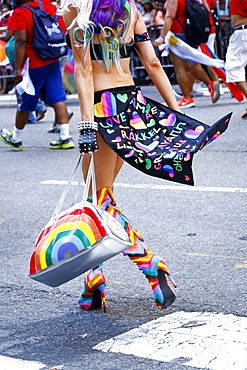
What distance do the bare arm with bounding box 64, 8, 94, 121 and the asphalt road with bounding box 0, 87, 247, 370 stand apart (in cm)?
107

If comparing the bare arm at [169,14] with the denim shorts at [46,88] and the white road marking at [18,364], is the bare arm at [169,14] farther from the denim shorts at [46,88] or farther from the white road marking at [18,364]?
the white road marking at [18,364]

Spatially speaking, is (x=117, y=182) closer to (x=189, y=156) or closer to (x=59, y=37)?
(x=59, y=37)

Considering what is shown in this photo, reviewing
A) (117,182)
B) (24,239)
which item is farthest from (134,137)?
(117,182)

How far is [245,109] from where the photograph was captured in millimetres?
11125

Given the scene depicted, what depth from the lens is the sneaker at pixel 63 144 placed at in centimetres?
916

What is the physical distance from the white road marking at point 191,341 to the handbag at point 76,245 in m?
0.40

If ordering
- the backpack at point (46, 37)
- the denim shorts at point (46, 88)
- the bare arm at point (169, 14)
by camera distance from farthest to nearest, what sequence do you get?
1. the bare arm at point (169, 14)
2. the denim shorts at point (46, 88)
3. the backpack at point (46, 37)

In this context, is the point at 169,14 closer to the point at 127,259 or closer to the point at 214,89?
the point at 214,89

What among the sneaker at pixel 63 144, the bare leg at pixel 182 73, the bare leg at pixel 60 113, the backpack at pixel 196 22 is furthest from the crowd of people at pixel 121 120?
the bare leg at pixel 182 73

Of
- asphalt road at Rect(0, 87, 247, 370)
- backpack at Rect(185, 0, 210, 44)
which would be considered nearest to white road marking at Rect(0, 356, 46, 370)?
asphalt road at Rect(0, 87, 247, 370)

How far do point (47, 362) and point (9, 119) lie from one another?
9.59 m

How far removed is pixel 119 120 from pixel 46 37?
5.04m

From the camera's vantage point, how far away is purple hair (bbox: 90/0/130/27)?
3736 mm

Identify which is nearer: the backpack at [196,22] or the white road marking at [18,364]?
the white road marking at [18,364]
